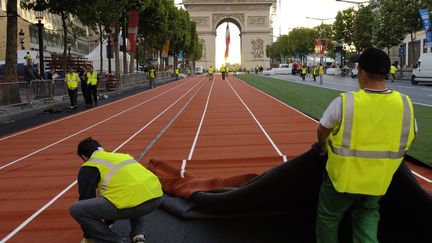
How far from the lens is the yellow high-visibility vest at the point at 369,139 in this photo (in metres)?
4.06

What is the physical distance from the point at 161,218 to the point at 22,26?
4758 centimetres

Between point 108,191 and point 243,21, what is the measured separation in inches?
4856

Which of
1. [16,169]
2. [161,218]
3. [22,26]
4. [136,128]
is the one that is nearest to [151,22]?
[22,26]

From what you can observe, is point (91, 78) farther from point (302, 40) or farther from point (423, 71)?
point (302, 40)

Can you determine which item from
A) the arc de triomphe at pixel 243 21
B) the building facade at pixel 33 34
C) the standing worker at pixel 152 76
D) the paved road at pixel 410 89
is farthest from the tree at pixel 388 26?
the arc de triomphe at pixel 243 21

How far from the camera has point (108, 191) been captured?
497cm

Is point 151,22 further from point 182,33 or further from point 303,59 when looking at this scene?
point 303,59

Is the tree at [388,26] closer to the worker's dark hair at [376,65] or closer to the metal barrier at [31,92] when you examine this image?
the metal barrier at [31,92]

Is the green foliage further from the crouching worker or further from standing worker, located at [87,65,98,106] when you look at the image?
the crouching worker

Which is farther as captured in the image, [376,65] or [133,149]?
[133,149]

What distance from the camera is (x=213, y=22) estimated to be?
128 metres

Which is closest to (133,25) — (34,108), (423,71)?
(34,108)

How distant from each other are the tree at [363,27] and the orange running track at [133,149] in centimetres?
5451

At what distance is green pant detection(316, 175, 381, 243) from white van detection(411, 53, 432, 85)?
131ft
